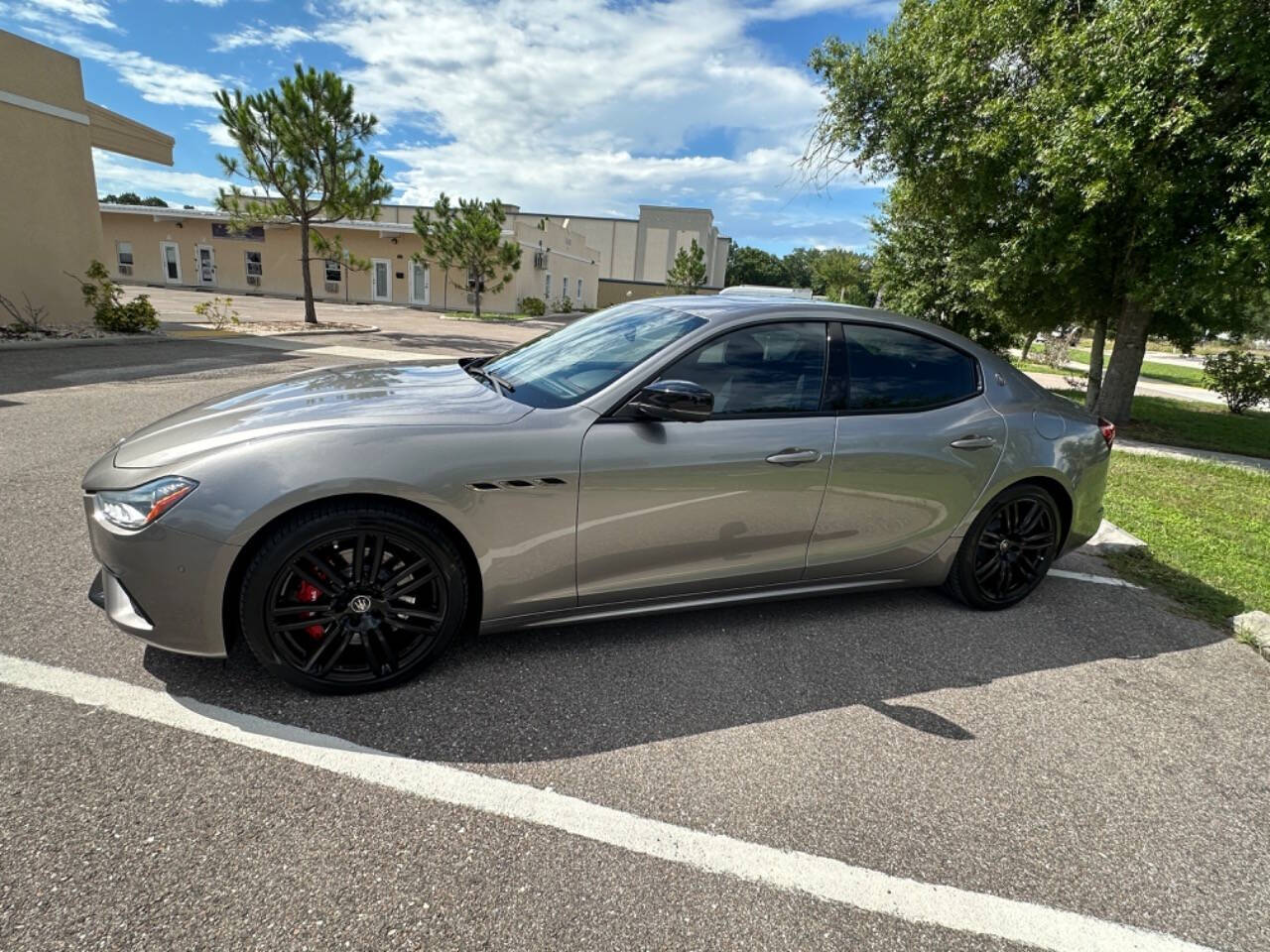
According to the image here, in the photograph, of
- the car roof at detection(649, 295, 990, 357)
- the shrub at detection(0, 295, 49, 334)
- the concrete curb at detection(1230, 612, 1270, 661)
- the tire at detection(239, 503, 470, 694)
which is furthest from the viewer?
the shrub at detection(0, 295, 49, 334)

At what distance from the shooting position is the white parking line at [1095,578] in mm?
4254

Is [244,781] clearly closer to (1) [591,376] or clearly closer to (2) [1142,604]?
(1) [591,376]

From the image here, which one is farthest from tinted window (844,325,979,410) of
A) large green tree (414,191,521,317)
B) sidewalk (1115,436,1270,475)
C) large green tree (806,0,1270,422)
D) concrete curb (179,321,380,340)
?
large green tree (414,191,521,317)

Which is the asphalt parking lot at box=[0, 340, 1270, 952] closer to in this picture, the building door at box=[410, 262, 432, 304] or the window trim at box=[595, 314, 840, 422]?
the window trim at box=[595, 314, 840, 422]

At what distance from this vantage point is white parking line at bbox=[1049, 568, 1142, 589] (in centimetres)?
425

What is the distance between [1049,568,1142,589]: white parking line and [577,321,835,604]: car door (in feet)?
7.99

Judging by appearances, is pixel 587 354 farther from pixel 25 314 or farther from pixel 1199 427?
pixel 25 314

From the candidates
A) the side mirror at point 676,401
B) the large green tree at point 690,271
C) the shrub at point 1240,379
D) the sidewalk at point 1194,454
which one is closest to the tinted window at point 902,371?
the side mirror at point 676,401

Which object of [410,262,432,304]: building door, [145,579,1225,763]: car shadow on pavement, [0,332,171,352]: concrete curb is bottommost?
[145,579,1225,763]: car shadow on pavement

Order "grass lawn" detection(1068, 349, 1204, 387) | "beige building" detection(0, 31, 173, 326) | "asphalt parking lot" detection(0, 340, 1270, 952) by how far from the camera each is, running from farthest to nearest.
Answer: "grass lawn" detection(1068, 349, 1204, 387) < "beige building" detection(0, 31, 173, 326) < "asphalt parking lot" detection(0, 340, 1270, 952)

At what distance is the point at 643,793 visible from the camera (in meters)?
2.15

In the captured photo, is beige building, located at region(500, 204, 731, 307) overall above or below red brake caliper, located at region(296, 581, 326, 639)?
above

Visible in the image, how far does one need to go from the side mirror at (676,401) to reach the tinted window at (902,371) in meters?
0.97

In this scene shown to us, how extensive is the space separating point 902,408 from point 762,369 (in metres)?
0.80
